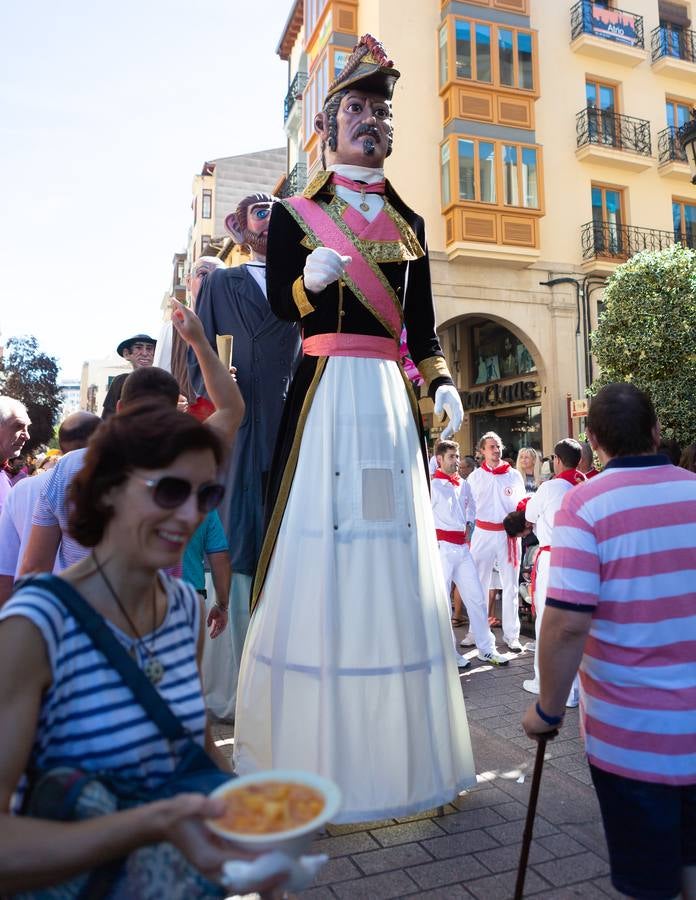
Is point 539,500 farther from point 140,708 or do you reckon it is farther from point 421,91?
point 421,91

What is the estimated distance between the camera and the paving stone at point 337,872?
2467mm

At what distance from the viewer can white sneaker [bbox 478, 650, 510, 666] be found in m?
6.02

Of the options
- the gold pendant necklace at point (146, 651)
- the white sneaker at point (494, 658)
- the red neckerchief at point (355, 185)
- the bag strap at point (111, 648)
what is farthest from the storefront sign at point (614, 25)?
the bag strap at point (111, 648)

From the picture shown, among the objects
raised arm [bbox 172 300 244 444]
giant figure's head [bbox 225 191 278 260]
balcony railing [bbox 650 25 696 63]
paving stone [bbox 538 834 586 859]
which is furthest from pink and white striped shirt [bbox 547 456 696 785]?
balcony railing [bbox 650 25 696 63]

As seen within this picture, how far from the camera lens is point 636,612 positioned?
2102mm

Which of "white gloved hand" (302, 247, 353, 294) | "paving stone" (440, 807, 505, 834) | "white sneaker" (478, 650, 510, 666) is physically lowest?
"white sneaker" (478, 650, 510, 666)

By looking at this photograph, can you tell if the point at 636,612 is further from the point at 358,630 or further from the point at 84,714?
the point at 84,714

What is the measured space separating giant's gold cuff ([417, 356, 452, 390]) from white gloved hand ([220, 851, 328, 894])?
2598 mm

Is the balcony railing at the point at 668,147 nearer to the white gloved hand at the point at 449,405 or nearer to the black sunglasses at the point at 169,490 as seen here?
the white gloved hand at the point at 449,405

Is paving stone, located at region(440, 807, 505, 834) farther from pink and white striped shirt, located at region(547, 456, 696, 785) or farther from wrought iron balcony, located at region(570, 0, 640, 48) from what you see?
wrought iron balcony, located at region(570, 0, 640, 48)

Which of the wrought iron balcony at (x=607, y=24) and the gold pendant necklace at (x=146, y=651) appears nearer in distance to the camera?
the gold pendant necklace at (x=146, y=651)

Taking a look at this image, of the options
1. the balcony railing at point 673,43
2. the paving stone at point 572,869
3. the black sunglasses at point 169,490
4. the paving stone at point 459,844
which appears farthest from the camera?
the balcony railing at point 673,43

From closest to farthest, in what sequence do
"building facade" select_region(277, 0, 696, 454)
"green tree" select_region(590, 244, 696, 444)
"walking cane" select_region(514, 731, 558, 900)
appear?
"walking cane" select_region(514, 731, 558, 900) < "green tree" select_region(590, 244, 696, 444) < "building facade" select_region(277, 0, 696, 454)

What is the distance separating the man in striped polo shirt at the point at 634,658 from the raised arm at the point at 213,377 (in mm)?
1022
